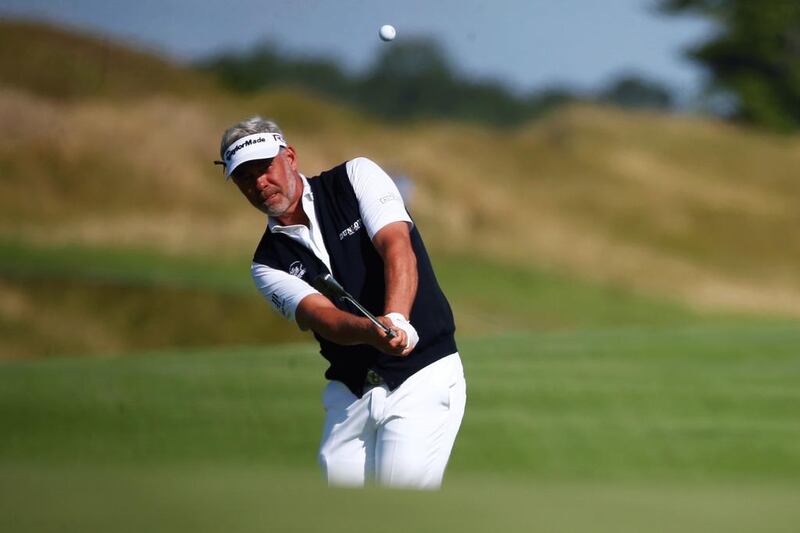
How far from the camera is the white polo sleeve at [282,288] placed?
5332mm

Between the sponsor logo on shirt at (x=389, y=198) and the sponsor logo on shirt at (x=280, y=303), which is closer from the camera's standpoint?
the sponsor logo on shirt at (x=389, y=198)

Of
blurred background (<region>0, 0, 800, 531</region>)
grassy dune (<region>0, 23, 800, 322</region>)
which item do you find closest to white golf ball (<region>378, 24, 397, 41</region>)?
blurred background (<region>0, 0, 800, 531</region>)

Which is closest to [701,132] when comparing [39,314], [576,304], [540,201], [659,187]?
[659,187]

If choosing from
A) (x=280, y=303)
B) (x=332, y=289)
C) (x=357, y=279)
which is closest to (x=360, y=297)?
(x=357, y=279)

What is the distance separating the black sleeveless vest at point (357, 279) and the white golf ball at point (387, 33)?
208 centimetres

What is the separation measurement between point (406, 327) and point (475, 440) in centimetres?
588

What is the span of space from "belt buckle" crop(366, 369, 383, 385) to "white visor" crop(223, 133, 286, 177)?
899 mm

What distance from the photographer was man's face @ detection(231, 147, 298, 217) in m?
5.23

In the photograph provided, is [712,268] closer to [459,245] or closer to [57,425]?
[459,245]

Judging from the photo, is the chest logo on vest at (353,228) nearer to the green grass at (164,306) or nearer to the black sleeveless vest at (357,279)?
the black sleeveless vest at (357,279)

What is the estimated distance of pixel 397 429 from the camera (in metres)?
5.25

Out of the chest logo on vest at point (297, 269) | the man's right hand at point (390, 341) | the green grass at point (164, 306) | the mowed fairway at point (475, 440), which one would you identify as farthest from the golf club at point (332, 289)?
the green grass at point (164, 306)

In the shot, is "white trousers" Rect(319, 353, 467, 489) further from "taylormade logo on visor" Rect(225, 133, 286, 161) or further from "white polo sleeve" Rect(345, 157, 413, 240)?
"taylormade logo on visor" Rect(225, 133, 286, 161)

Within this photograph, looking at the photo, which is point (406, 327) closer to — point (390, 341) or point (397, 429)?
point (390, 341)
